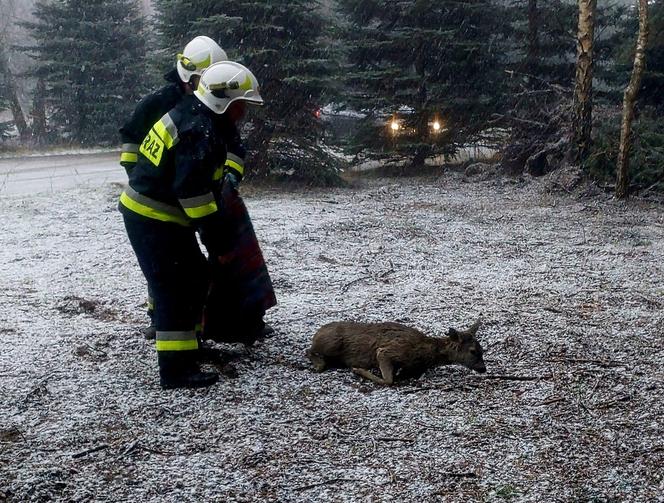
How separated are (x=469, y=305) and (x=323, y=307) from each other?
1309 mm

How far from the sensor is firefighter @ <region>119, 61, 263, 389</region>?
3.88 meters

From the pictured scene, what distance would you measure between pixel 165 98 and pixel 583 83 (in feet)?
30.7

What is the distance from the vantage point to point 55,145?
88.1 feet

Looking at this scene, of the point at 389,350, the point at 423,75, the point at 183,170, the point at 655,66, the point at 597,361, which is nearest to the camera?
the point at 183,170

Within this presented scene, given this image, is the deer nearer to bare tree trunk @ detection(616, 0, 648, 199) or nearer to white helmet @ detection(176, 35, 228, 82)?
white helmet @ detection(176, 35, 228, 82)

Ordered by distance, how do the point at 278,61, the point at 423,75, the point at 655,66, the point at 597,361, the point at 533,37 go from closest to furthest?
the point at 597,361 → the point at 655,66 → the point at 278,61 → the point at 533,37 → the point at 423,75

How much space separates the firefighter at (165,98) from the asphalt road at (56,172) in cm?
1015

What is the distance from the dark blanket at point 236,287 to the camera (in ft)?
15.0

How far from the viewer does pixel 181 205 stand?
12.9ft

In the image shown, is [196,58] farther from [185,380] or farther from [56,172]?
[56,172]

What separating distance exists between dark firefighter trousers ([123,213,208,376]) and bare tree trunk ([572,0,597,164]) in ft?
32.2

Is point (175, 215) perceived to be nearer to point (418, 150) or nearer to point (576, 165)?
point (576, 165)

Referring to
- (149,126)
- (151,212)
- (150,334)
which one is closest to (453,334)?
(151,212)

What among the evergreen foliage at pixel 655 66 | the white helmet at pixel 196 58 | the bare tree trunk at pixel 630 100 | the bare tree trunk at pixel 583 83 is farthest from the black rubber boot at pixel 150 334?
the evergreen foliage at pixel 655 66
